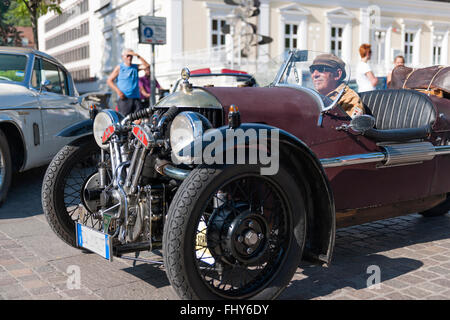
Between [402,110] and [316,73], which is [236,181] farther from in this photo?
[402,110]

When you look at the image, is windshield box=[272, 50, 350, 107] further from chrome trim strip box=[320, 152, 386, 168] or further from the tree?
the tree

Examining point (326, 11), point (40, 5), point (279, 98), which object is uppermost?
point (326, 11)

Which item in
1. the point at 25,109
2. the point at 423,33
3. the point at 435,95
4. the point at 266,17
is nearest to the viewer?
the point at 435,95

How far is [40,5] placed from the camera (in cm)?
1633

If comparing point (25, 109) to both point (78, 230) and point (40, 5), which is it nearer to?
point (78, 230)

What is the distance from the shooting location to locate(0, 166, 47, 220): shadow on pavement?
5379 millimetres

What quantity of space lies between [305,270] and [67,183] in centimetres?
190

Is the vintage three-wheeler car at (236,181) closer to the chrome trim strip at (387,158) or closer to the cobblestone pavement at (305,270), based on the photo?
the chrome trim strip at (387,158)

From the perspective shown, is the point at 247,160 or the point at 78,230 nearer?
the point at 247,160

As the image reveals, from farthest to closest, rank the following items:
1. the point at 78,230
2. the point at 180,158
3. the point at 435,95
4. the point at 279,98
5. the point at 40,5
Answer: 1. the point at 40,5
2. the point at 435,95
3. the point at 279,98
4. the point at 78,230
5. the point at 180,158

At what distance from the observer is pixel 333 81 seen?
380 centimetres
